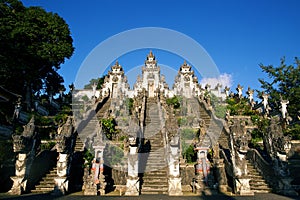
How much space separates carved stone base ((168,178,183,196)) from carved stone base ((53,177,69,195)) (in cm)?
427

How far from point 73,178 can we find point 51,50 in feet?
58.8

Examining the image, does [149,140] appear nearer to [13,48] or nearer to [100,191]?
[100,191]

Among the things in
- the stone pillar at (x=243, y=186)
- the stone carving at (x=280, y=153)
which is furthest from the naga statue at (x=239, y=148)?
the stone carving at (x=280, y=153)

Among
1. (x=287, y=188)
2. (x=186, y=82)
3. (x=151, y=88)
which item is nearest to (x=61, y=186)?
(x=287, y=188)

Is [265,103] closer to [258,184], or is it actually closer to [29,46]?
[258,184]

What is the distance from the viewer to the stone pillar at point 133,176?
893 cm

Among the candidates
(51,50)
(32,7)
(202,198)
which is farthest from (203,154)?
(32,7)

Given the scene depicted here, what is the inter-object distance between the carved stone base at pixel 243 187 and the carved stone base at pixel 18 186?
342 inches

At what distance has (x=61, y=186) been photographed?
907 centimetres

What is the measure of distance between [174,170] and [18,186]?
6.34m

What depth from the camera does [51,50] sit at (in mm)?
24125

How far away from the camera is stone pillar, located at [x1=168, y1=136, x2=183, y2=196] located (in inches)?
347

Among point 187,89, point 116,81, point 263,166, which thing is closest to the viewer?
point 263,166

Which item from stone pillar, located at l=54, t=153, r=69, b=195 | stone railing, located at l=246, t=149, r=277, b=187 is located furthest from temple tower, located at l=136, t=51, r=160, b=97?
stone pillar, located at l=54, t=153, r=69, b=195
